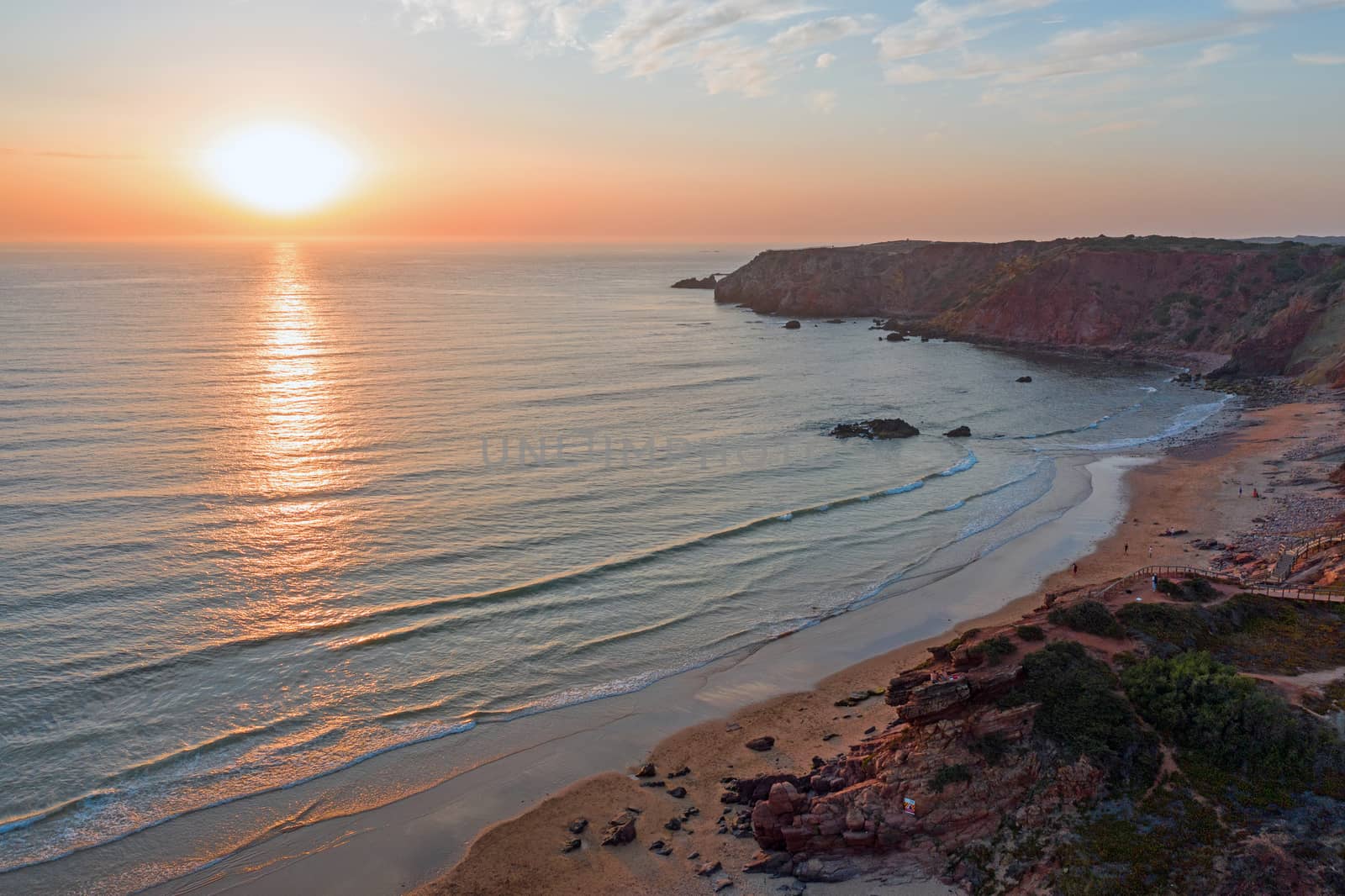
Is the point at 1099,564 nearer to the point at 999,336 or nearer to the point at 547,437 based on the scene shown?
the point at 547,437

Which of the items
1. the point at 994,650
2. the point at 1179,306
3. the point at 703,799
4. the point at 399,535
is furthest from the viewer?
the point at 1179,306

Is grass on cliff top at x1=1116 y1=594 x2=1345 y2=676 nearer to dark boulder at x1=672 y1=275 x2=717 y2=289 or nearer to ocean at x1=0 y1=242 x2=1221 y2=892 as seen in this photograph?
ocean at x1=0 y1=242 x2=1221 y2=892

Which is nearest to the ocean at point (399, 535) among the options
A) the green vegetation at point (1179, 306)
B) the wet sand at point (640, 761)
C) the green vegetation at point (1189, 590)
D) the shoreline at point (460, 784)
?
the shoreline at point (460, 784)

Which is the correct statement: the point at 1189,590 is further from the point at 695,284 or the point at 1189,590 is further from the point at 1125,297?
the point at 695,284

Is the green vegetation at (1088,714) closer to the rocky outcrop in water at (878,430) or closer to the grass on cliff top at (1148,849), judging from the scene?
the grass on cliff top at (1148,849)

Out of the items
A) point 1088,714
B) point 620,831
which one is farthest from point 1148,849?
point 620,831

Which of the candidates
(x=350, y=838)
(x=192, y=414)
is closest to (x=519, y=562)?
(x=350, y=838)
